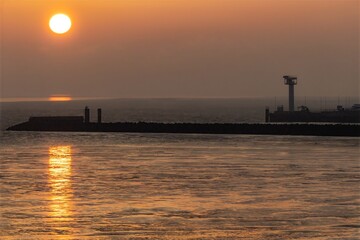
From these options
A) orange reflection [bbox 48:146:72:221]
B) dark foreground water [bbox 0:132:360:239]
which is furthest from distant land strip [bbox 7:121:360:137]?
dark foreground water [bbox 0:132:360:239]

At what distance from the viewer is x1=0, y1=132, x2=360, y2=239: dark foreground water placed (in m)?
17.7

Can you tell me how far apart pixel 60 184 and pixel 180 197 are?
16.0ft

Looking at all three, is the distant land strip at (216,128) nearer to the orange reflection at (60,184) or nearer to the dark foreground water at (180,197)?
the orange reflection at (60,184)

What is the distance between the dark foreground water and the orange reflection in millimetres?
24

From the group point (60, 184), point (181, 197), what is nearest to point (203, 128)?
point (60, 184)

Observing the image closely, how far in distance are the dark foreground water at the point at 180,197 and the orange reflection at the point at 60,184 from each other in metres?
0.02

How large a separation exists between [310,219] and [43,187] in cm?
908

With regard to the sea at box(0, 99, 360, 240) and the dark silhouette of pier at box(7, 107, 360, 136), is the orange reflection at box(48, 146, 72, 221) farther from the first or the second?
the dark silhouette of pier at box(7, 107, 360, 136)

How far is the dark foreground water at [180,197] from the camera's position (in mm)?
17688

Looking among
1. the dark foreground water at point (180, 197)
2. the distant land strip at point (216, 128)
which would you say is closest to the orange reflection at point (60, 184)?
the dark foreground water at point (180, 197)

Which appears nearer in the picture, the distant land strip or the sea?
the sea

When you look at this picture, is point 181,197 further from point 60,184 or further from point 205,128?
point 205,128

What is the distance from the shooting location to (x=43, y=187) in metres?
25.6

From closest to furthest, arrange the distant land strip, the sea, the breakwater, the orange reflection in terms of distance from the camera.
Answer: the sea → the orange reflection → the distant land strip → the breakwater
